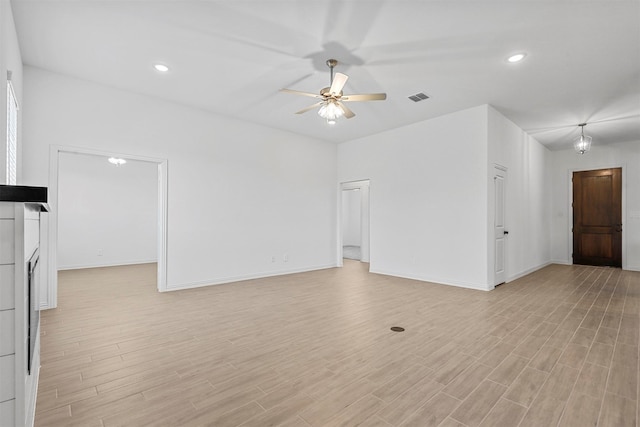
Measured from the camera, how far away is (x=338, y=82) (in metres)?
3.25

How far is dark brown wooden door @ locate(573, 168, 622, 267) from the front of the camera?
7312 mm

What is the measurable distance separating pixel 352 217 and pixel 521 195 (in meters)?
6.48

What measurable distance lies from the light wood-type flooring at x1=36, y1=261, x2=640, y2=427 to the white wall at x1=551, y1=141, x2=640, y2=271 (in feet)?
11.8

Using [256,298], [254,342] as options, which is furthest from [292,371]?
[256,298]

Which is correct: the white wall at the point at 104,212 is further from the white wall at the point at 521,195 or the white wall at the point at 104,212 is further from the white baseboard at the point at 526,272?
the white baseboard at the point at 526,272

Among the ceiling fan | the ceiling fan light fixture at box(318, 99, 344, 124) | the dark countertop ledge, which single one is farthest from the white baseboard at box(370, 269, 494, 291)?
the dark countertop ledge

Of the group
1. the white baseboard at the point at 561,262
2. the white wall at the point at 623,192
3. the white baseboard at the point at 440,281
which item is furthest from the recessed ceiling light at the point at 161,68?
the white baseboard at the point at 561,262

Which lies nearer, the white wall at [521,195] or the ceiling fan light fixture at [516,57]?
the ceiling fan light fixture at [516,57]

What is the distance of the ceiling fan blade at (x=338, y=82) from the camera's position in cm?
312

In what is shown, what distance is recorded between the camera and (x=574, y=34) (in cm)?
310

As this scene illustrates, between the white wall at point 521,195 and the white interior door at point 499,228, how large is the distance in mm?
178

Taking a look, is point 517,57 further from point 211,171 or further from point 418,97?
point 211,171

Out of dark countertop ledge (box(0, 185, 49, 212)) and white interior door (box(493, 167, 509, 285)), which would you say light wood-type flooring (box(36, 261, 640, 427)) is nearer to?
white interior door (box(493, 167, 509, 285))

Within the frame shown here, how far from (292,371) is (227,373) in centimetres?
51
